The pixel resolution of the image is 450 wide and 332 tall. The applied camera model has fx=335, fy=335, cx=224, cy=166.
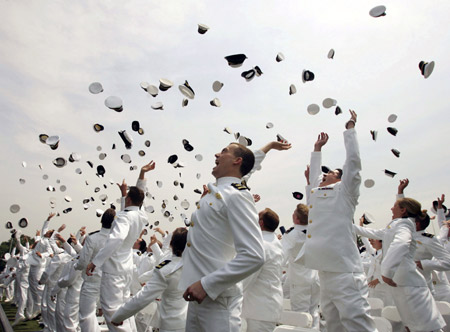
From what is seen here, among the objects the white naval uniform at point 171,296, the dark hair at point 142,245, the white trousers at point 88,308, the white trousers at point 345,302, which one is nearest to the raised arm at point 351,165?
the white trousers at point 345,302

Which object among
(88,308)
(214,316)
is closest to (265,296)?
(214,316)

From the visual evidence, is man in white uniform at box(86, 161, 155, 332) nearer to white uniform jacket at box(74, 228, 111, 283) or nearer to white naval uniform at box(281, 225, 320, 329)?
white uniform jacket at box(74, 228, 111, 283)

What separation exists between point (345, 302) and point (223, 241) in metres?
2.03

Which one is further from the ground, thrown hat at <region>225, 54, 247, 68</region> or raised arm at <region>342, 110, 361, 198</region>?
thrown hat at <region>225, 54, 247, 68</region>

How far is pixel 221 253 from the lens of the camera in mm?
2863

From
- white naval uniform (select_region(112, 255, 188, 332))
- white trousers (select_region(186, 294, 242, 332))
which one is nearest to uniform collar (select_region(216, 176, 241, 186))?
white trousers (select_region(186, 294, 242, 332))

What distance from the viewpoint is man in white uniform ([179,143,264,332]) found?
2.49 metres

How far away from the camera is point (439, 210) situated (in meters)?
10.4

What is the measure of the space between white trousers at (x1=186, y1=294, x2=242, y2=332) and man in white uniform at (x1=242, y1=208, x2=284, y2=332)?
7.67 feet

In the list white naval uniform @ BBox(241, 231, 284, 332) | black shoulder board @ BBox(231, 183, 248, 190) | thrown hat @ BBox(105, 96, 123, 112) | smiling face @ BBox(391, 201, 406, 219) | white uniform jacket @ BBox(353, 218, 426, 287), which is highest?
thrown hat @ BBox(105, 96, 123, 112)

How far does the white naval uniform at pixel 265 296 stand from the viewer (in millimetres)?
5004

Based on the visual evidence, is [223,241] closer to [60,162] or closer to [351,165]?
[351,165]

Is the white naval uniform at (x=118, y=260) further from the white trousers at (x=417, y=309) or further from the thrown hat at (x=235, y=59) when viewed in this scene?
the white trousers at (x=417, y=309)

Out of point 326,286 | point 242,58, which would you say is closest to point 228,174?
point 326,286
